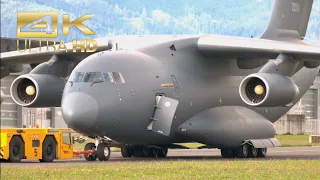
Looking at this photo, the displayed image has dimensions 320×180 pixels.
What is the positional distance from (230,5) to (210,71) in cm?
410

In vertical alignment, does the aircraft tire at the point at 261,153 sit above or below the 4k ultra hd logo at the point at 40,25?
below

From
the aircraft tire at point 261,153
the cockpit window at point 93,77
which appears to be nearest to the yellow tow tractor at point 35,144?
the cockpit window at point 93,77

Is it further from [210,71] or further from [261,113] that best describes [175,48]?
[261,113]

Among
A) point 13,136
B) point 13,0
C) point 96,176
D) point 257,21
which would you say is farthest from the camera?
point 257,21

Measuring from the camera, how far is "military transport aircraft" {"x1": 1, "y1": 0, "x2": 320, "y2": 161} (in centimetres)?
2639

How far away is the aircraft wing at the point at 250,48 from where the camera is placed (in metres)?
28.5

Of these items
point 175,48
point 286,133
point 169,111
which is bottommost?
point 286,133

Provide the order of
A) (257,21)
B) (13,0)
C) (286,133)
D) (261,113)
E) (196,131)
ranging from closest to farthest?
(13,0) < (196,131) < (261,113) < (257,21) < (286,133)

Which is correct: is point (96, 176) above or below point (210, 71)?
below

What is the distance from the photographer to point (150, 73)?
27.4 m

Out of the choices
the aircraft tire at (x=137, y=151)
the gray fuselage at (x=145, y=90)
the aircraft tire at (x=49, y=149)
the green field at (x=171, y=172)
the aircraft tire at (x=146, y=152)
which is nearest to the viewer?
the green field at (x=171, y=172)

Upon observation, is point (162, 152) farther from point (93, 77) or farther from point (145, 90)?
point (93, 77)

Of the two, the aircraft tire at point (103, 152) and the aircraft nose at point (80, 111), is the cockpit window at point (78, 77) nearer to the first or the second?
the aircraft nose at point (80, 111)

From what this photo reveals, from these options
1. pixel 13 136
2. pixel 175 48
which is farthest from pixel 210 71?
pixel 13 136
